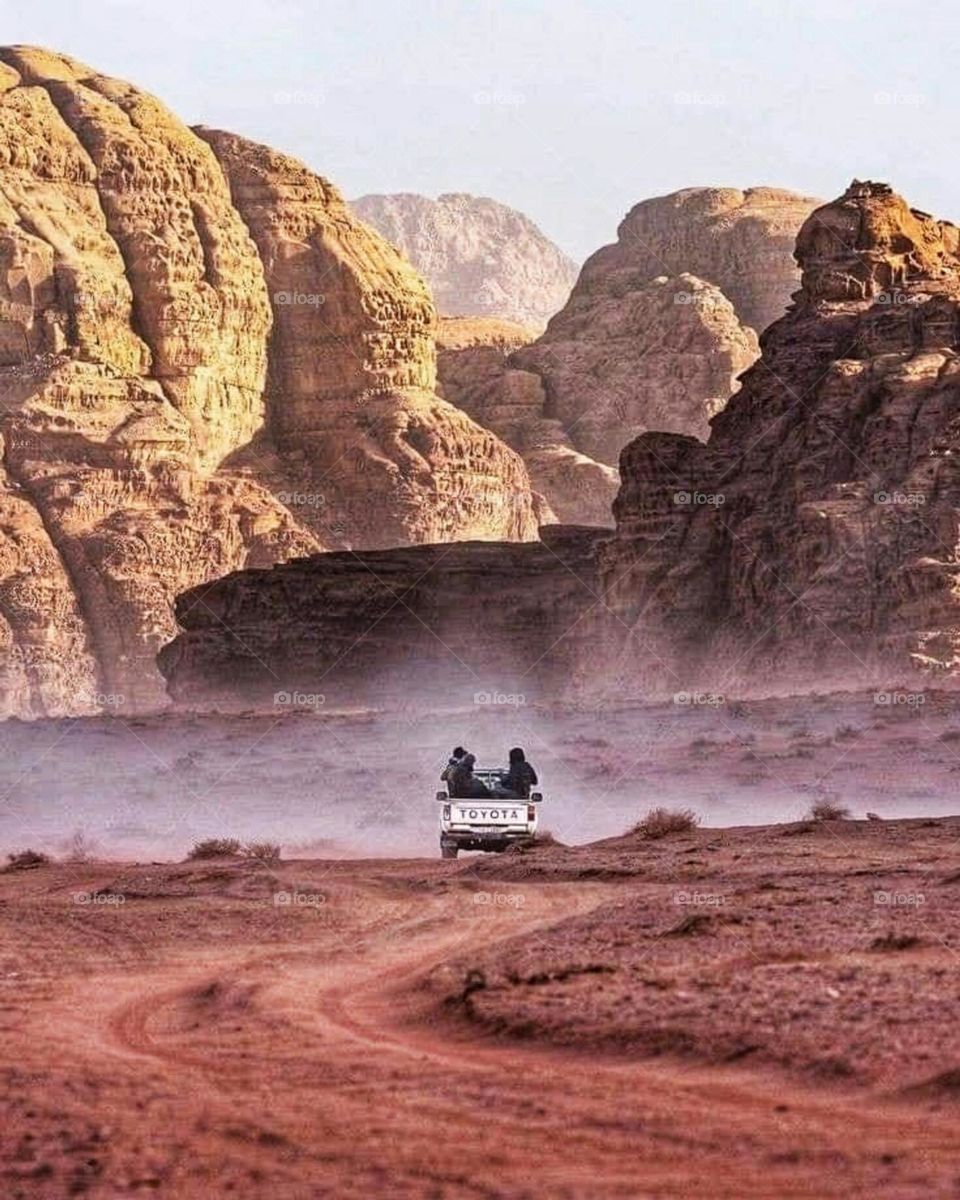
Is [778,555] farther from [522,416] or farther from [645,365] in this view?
[522,416]

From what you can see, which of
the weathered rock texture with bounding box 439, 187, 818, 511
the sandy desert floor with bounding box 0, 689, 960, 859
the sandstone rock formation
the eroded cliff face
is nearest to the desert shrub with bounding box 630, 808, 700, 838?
the sandy desert floor with bounding box 0, 689, 960, 859

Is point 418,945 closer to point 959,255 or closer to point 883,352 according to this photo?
point 883,352

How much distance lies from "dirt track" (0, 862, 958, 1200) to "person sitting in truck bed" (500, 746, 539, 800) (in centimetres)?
1022

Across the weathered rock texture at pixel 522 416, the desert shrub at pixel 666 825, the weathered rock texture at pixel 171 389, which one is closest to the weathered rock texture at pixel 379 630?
the weathered rock texture at pixel 171 389

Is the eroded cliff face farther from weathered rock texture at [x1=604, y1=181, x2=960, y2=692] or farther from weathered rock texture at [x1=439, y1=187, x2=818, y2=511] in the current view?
weathered rock texture at [x1=604, y1=181, x2=960, y2=692]

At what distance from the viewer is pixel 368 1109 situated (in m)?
7.84

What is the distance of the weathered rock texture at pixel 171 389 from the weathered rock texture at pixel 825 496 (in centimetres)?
3343

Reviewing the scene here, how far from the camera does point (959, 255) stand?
60.9 metres

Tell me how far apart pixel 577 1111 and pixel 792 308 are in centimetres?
5442

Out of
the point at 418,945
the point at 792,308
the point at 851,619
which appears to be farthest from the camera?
the point at 792,308

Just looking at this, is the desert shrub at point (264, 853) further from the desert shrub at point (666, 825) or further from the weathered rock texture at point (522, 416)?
the weathered rock texture at point (522, 416)

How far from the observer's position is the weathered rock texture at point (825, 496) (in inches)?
1944

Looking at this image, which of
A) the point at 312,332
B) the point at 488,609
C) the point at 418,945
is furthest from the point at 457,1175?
the point at 312,332

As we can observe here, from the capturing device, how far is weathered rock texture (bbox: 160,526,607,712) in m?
68.2
